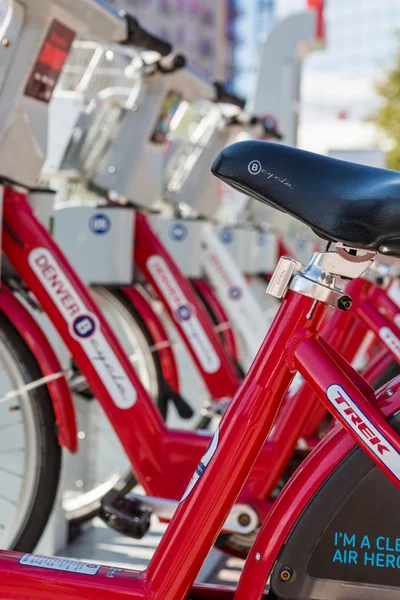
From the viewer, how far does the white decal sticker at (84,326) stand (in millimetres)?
2545

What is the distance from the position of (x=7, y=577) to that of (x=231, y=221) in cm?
518

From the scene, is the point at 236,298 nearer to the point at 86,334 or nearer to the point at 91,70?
the point at 91,70

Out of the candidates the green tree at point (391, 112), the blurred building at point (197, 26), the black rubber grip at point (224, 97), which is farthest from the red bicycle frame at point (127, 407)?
the blurred building at point (197, 26)

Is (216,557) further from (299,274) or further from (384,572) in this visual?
(299,274)

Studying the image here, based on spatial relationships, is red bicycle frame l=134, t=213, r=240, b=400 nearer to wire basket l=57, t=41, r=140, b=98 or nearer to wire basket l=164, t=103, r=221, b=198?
wire basket l=57, t=41, r=140, b=98

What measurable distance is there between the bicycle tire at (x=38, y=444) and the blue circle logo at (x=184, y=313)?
118 cm

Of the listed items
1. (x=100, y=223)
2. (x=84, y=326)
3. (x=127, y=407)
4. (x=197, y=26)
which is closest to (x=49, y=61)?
(x=84, y=326)

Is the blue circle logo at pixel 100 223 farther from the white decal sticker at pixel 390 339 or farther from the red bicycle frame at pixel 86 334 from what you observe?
the white decal sticker at pixel 390 339

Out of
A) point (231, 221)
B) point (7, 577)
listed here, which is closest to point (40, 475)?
point (7, 577)

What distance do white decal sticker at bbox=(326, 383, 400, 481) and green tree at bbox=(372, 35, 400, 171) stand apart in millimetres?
17541

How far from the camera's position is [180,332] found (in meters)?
3.74

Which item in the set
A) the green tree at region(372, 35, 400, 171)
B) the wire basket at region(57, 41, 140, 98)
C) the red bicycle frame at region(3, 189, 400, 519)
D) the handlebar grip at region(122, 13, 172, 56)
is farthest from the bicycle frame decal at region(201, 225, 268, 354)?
the green tree at region(372, 35, 400, 171)

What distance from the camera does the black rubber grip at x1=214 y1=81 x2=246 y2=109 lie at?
451 cm

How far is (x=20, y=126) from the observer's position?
2623mm
